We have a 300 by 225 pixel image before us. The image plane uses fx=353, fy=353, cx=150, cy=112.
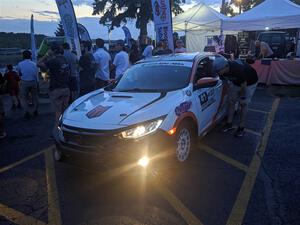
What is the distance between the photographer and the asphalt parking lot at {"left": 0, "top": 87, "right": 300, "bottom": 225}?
3.83 metres

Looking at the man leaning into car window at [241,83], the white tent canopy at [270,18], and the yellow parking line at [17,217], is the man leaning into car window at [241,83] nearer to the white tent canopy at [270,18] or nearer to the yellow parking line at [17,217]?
A: the yellow parking line at [17,217]

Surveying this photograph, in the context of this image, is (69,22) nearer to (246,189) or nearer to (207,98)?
(207,98)

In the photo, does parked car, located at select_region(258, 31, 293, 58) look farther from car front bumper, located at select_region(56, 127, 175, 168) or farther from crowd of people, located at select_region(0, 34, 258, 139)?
car front bumper, located at select_region(56, 127, 175, 168)

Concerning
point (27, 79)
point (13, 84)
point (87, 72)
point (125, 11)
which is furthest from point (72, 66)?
point (125, 11)

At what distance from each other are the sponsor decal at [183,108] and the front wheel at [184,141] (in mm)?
199

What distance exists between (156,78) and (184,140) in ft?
4.18

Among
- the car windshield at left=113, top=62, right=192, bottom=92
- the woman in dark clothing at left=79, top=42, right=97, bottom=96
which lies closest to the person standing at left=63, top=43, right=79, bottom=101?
the woman in dark clothing at left=79, top=42, right=97, bottom=96

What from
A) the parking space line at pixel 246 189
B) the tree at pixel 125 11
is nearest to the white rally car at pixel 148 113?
the parking space line at pixel 246 189

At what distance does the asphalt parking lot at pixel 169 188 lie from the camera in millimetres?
3832

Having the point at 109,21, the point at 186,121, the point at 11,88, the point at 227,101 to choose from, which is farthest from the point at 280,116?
the point at 109,21

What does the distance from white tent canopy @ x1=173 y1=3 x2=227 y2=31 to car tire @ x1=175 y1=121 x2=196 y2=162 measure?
668 inches

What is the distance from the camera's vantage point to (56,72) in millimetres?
6859

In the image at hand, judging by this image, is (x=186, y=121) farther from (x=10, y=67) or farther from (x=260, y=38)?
(x=260, y=38)

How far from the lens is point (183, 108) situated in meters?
5.02
